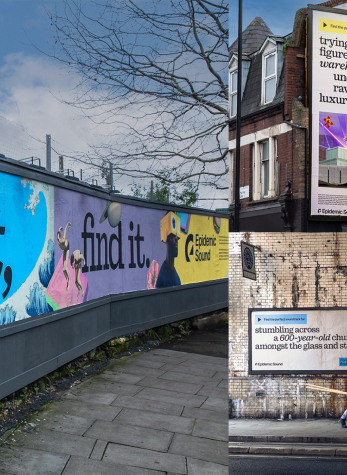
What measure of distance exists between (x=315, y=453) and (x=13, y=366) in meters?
3.98

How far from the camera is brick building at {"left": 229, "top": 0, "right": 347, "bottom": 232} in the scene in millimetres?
1276

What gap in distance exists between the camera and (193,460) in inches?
151

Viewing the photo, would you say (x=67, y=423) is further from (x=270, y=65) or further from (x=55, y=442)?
(x=270, y=65)

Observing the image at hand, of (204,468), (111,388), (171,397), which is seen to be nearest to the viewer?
(204,468)

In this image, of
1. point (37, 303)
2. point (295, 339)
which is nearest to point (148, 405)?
point (37, 303)

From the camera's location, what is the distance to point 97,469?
355 cm

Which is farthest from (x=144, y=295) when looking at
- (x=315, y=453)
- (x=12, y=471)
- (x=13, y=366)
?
(x=315, y=453)

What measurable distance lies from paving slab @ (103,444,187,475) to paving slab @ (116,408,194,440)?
0.55 meters

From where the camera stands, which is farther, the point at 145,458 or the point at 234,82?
the point at 145,458

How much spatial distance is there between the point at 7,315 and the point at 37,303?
60cm

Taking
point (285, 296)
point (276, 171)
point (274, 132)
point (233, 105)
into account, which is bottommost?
point (285, 296)

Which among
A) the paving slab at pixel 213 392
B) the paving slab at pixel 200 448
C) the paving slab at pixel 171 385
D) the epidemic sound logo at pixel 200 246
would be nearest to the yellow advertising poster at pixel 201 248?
the epidemic sound logo at pixel 200 246

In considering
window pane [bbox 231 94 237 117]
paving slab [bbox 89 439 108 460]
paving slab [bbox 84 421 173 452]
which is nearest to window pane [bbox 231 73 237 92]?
window pane [bbox 231 94 237 117]

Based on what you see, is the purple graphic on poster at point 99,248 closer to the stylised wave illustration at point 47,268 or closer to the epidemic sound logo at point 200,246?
the stylised wave illustration at point 47,268
